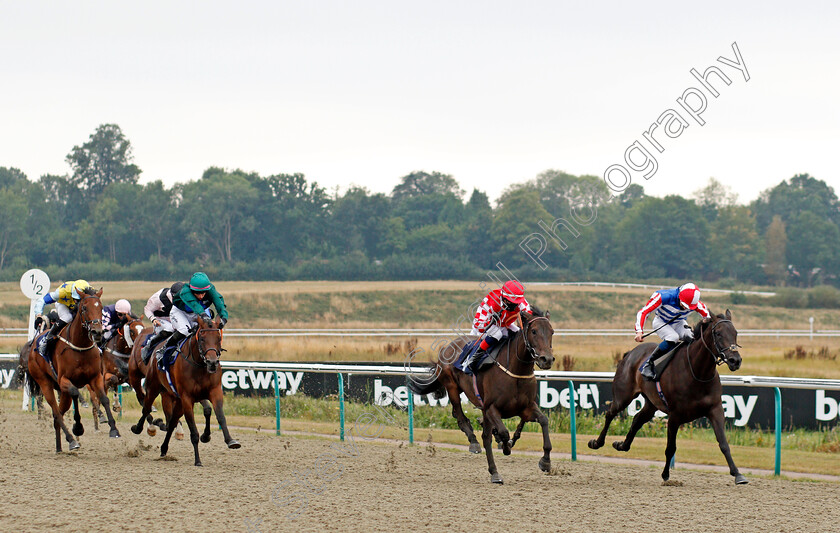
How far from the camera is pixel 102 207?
6581 centimetres

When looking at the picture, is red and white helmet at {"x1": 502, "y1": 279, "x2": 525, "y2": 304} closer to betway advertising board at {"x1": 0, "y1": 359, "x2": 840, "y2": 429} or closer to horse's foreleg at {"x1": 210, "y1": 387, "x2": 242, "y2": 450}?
horse's foreleg at {"x1": 210, "y1": 387, "x2": 242, "y2": 450}

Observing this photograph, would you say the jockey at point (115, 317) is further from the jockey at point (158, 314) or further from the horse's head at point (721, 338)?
the horse's head at point (721, 338)

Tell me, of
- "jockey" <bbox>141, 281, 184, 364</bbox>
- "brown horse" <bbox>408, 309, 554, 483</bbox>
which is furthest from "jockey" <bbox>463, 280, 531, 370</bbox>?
"jockey" <bbox>141, 281, 184, 364</bbox>

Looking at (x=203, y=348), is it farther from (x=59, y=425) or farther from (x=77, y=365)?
(x=59, y=425)

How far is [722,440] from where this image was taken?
7871mm

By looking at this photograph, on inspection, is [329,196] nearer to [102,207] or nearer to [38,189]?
[102,207]

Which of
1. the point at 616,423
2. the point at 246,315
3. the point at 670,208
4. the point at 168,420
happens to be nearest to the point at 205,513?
the point at 168,420

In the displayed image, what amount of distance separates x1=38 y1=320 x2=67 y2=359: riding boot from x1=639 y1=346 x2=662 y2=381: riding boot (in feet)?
21.5

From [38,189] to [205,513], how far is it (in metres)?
70.7

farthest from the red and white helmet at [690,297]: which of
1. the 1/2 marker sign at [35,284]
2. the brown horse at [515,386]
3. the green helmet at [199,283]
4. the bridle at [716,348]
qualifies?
the 1/2 marker sign at [35,284]

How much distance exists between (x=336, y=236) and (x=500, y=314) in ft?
199

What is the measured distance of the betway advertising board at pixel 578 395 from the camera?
39.4 ft

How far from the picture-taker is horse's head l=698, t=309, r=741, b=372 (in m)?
7.59

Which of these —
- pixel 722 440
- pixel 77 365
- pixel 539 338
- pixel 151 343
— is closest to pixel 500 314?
pixel 539 338
